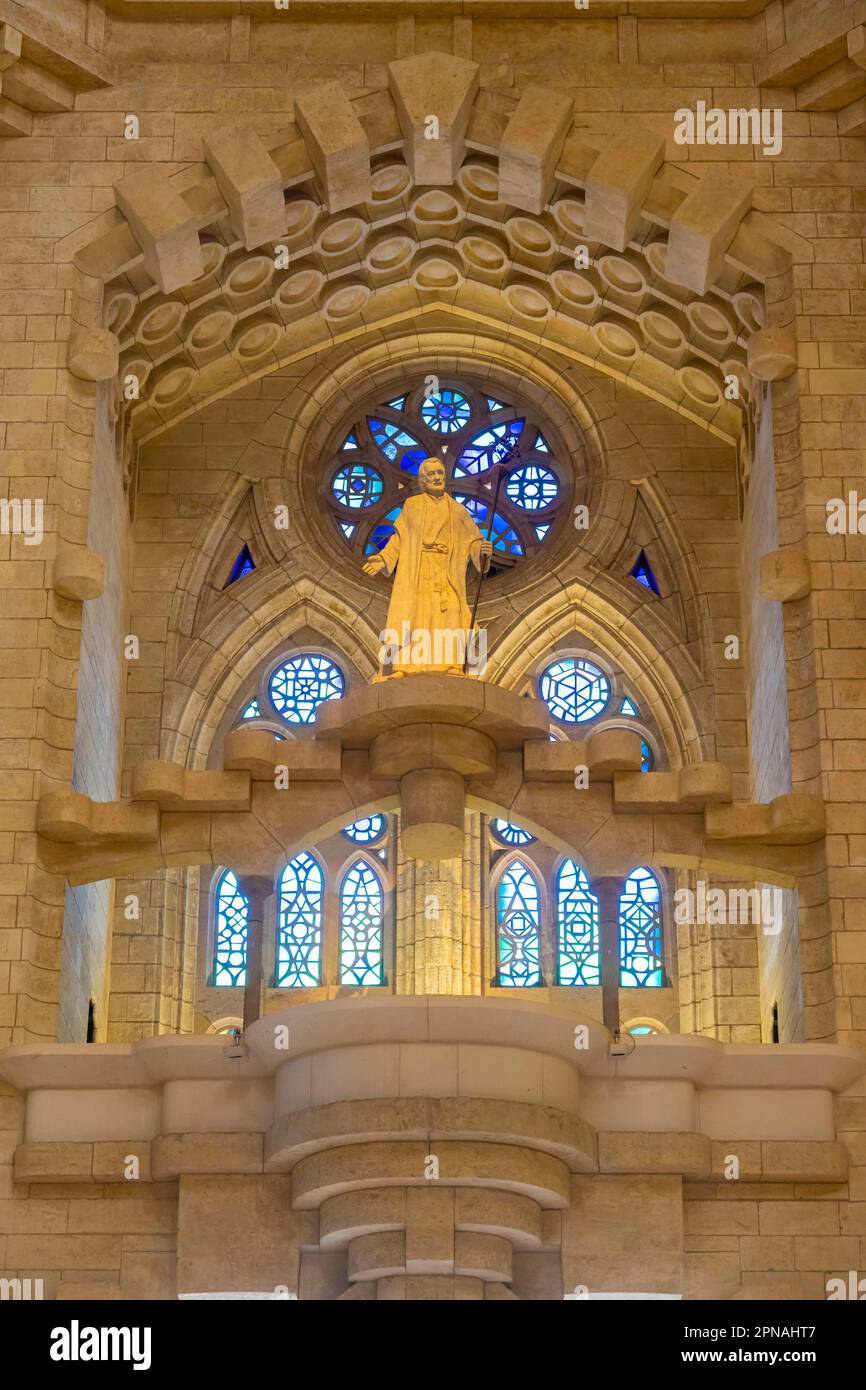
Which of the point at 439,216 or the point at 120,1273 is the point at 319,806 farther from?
the point at 439,216

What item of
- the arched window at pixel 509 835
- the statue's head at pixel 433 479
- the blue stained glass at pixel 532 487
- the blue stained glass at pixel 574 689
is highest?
the blue stained glass at pixel 532 487

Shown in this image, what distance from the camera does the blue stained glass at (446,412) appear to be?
72.7 feet

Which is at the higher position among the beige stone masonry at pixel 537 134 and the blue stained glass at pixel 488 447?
the beige stone masonry at pixel 537 134

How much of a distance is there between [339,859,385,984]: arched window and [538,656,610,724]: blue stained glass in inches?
86.8

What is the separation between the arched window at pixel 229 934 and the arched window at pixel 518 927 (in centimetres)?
214

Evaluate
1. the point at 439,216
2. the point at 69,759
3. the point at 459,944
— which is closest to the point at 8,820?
the point at 69,759

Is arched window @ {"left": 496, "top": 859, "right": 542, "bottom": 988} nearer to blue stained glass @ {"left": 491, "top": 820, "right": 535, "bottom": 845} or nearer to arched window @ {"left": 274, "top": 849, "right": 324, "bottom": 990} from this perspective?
blue stained glass @ {"left": 491, "top": 820, "right": 535, "bottom": 845}

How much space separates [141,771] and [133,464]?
4839mm

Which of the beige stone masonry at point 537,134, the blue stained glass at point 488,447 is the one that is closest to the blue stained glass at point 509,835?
the blue stained glass at point 488,447

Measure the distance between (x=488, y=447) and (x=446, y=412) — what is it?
1.76ft

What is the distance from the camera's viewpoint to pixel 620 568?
2136 cm

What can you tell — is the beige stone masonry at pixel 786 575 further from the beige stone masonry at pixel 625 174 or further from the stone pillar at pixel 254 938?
the stone pillar at pixel 254 938

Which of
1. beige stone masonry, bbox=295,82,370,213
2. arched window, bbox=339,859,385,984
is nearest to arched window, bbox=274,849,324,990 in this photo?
arched window, bbox=339,859,385,984

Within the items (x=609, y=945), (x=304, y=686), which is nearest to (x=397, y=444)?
(x=304, y=686)
